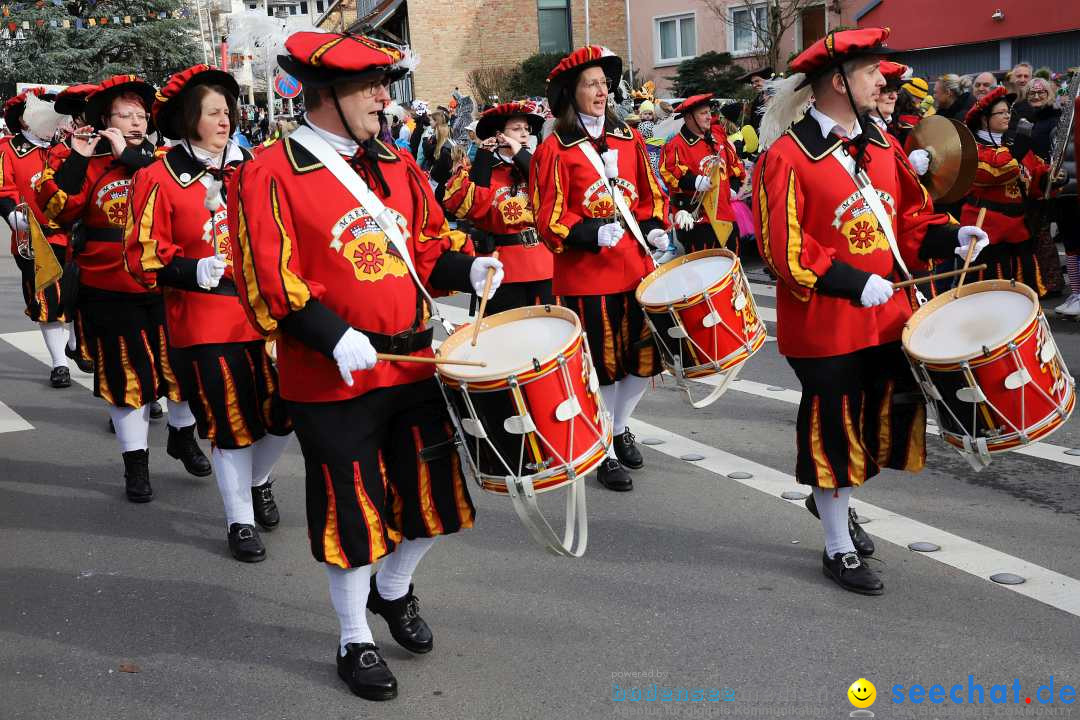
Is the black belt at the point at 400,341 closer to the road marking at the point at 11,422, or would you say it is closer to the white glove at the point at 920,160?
the white glove at the point at 920,160

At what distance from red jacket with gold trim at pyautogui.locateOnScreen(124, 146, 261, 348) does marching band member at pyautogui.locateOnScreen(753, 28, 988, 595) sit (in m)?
2.24

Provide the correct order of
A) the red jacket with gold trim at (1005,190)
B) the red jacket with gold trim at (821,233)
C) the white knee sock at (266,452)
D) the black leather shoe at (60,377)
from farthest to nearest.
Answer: the black leather shoe at (60,377)
the red jacket with gold trim at (1005,190)
the white knee sock at (266,452)
the red jacket with gold trim at (821,233)

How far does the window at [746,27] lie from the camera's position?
27750 mm

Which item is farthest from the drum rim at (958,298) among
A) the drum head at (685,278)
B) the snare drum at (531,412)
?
the snare drum at (531,412)

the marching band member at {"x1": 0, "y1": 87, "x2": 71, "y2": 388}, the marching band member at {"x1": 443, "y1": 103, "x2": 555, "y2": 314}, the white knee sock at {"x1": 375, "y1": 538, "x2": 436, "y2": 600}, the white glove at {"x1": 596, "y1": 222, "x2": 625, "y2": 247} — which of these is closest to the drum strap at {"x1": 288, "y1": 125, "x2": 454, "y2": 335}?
the white knee sock at {"x1": 375, "y1": 538, "x2": 436, "y2": 600}

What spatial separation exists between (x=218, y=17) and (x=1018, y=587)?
260 feet

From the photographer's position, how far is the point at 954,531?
4.89 meters

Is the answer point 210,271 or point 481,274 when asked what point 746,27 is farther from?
point 481,274

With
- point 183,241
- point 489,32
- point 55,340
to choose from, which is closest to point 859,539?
point 183,241

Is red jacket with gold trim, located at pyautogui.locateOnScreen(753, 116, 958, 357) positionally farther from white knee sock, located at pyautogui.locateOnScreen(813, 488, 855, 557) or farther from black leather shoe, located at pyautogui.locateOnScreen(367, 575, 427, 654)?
black leather shoe, located at pyautogui.locateOnScreen(367, 575, 427, 654)

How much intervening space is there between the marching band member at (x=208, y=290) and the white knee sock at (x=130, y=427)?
109 cm

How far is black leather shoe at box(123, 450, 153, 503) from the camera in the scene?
600 centimetres

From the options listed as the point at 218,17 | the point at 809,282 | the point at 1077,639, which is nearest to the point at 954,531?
the point at 1077,639

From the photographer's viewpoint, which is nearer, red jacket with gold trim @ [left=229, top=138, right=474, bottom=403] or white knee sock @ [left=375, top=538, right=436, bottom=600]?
red jacket with gold trim @ [left=229, top=138, right=474, bottom=403]
